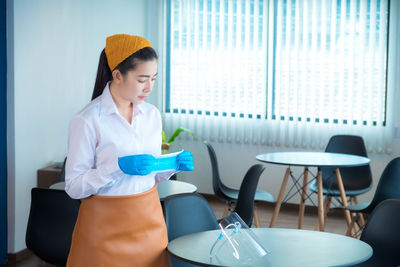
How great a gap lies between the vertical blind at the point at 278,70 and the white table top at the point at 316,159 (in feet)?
2.90

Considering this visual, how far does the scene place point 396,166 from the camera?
13.3 feet

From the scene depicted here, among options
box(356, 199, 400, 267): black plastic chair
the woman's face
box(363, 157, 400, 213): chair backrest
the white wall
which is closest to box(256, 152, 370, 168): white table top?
box(363, 157, 400, 213): chair backrest

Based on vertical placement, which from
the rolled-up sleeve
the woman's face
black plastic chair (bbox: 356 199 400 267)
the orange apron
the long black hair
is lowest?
black plastic chair (bbox: 356 199 400 267)

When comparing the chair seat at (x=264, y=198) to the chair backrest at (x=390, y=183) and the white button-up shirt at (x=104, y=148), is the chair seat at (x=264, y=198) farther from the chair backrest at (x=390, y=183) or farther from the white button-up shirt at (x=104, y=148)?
the white button-up shirt at (x=104, y=148)

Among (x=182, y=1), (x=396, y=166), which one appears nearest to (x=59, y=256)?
(x=396, y=166)

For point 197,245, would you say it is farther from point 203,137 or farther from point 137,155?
point 203,137

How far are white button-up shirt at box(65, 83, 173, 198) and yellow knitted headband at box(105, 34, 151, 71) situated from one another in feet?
0.37

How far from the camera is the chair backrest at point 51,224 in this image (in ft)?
10.1

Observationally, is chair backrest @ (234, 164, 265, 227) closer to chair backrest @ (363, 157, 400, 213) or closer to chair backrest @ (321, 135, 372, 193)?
chair backrest @ (363, 157, 400, 213)

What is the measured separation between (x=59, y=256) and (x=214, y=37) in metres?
3.82

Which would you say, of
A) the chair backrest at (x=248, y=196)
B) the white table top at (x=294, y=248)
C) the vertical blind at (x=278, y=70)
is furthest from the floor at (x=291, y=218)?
the white table top at (x=294, y=248)

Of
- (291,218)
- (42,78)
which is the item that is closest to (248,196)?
(42,78)

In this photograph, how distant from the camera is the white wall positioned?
426 centimetres

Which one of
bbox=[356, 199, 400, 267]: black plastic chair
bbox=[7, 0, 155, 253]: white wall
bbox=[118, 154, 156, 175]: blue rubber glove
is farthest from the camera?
bbox=[7, 0, 155, 253]: white wall
